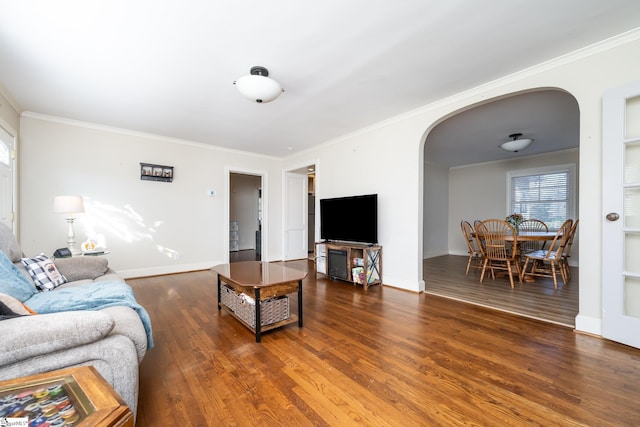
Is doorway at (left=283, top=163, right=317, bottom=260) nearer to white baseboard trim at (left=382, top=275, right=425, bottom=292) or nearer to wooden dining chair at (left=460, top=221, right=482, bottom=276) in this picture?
white baseboard trim at (left=382, top=275, right=425, bottom=292)

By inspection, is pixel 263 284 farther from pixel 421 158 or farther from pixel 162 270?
pixel 162 270

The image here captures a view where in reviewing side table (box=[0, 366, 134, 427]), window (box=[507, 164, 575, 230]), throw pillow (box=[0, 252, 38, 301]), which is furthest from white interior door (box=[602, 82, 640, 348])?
window (box=[507, 164, 575, 230])

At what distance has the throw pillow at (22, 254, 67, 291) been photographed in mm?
2129

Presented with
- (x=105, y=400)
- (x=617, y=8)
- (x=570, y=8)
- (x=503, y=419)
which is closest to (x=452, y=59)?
(x=570, y=8)

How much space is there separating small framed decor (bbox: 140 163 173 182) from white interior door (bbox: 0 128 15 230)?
1448 mm

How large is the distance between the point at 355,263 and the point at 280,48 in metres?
3.00

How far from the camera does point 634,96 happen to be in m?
2.09

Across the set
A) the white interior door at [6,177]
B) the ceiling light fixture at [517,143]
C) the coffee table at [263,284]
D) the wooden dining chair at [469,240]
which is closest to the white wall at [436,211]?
the wooden dining chair at [469,240]

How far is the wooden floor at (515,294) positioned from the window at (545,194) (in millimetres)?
1742

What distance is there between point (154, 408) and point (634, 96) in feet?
12.9

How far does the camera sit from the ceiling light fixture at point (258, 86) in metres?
2.30

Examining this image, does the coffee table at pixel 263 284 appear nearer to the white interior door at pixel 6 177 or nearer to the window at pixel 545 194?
the white interior door at pixel 6 177

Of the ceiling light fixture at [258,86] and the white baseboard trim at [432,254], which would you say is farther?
the white baseboard trim at [432,254]

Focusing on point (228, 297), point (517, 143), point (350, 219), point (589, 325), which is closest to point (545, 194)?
point (517, 143)
